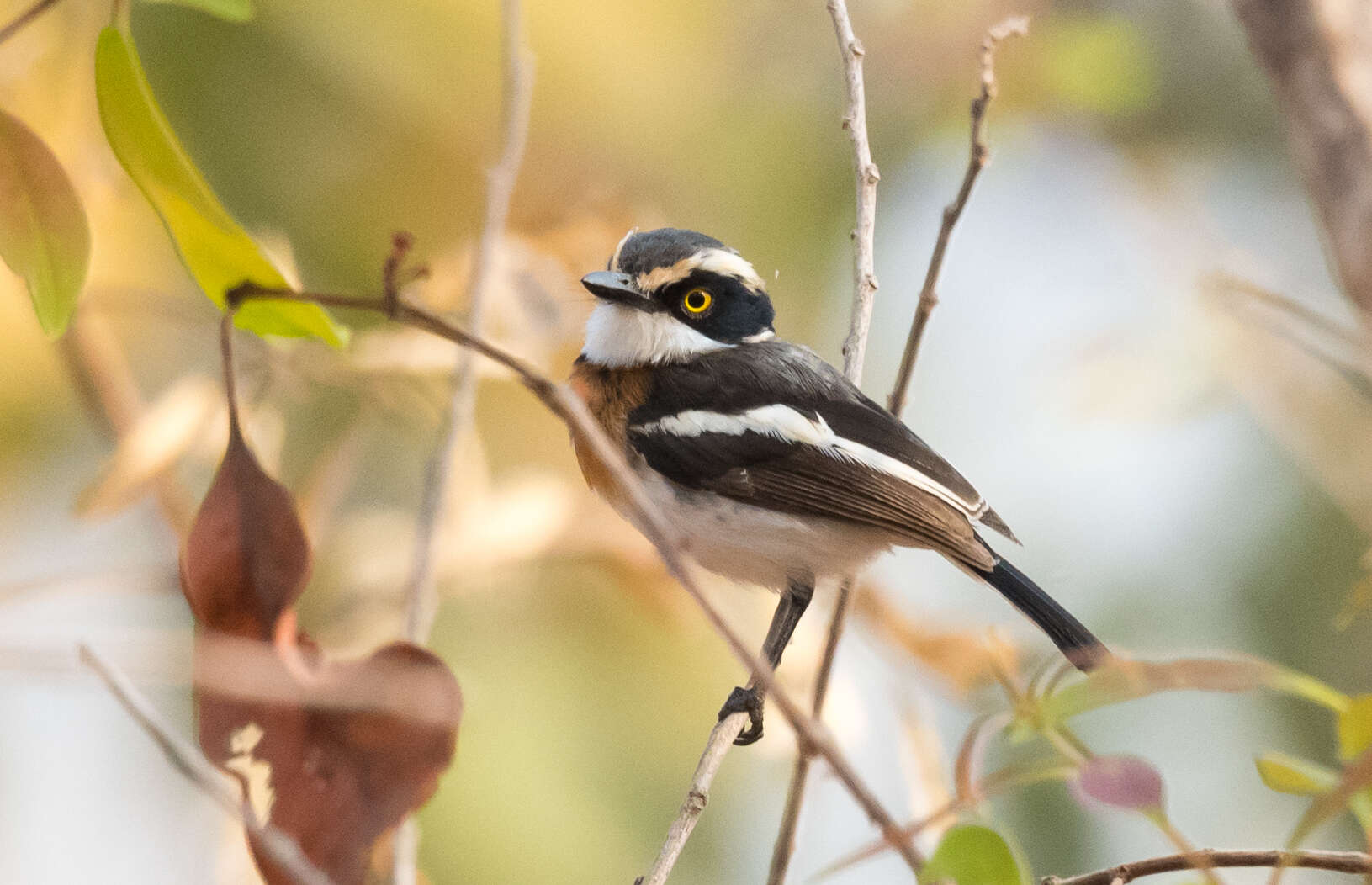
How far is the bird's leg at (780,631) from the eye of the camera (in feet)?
7.60

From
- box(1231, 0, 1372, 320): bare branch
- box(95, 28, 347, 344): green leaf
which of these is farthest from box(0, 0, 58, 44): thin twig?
box(1231, 0, 1372, 320): bare branch

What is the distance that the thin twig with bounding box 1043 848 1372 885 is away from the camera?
0.95 meters

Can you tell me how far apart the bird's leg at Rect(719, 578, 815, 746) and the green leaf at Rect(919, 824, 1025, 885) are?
1310 millimetres

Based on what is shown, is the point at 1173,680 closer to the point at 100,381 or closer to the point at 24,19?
the point at 24,19

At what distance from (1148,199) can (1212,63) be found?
4.20 ft

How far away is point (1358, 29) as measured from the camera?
7.61 ft

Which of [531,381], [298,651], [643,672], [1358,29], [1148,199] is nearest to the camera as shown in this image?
[531,381]

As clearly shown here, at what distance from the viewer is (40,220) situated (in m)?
0.96

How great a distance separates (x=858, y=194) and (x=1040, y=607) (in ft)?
2.54

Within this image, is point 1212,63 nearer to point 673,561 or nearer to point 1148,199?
point 1148,199

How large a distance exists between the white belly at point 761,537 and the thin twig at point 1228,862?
47.7 inches

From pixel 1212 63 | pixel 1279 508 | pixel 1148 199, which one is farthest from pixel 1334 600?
pixel 1212 63

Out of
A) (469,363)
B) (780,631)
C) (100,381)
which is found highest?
(469,363)

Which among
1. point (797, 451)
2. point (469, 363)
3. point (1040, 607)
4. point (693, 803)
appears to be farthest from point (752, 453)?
point (693, 803)
